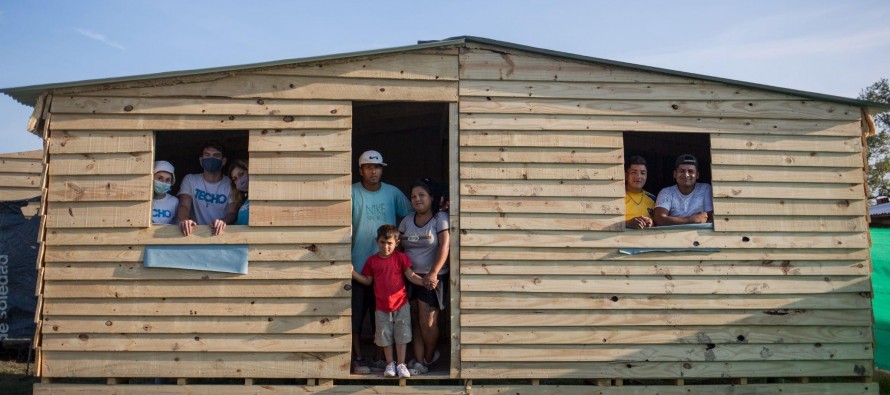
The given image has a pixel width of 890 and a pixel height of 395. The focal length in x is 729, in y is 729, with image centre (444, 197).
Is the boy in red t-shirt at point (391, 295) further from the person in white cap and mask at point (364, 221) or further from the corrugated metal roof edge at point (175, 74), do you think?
the corrugated metal roof edge at point (175, 74)

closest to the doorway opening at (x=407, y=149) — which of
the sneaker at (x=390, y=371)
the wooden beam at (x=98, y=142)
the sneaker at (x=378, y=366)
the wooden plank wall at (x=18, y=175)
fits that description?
the sneaker at (x=378, y=366)

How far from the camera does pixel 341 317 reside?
6.25m

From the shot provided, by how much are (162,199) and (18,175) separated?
6.69 metres

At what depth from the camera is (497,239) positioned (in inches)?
252

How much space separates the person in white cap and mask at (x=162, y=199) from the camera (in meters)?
6.50

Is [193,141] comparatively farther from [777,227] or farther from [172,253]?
[777,227]

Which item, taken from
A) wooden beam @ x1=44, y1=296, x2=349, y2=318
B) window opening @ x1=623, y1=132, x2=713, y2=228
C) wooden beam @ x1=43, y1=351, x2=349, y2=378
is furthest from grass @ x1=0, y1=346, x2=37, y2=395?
window opening @ x1=623, y1=132, x2=713, y2=228

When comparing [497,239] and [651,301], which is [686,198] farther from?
[497,239]

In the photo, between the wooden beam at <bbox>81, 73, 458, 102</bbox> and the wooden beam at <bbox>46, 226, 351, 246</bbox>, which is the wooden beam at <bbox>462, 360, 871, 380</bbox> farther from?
the wooden beam at <bbox>81, 73, 458, 102</bbox>

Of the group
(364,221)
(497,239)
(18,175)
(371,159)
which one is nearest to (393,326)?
(364,221)

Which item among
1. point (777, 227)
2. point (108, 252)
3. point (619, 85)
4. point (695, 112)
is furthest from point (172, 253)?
point (777, 227)

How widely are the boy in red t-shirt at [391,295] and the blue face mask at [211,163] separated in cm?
165

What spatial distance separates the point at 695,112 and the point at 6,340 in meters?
9.17

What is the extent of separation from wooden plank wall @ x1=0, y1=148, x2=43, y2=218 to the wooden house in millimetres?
6058
